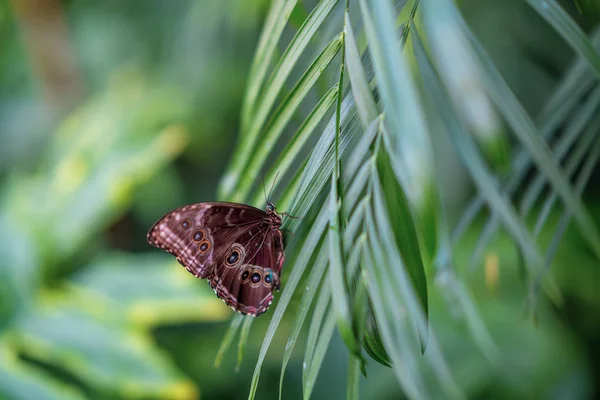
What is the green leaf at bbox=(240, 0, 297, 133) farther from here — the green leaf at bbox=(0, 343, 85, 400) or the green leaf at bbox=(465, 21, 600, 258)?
the green leaf at bbox=(0, 343, 85, 400)

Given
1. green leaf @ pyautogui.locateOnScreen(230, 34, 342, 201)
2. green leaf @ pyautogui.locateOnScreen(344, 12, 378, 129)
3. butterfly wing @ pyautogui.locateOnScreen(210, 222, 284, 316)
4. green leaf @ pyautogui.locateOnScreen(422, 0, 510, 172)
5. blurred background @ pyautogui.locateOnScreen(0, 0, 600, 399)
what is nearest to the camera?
green leaf @ pyautogui.locateOnScreen(422, 0, 510, 172)

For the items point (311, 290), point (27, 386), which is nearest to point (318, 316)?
point (311, 290)

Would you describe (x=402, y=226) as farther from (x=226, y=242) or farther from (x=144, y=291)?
(x=144, y=291)

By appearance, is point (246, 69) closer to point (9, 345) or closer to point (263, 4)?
point (263, 4)

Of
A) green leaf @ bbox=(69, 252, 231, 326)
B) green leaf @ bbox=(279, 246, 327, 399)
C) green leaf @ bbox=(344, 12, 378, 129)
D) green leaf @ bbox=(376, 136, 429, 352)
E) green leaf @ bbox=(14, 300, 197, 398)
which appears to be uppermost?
green leaf @ bbox=(344, 12, 378, 129)

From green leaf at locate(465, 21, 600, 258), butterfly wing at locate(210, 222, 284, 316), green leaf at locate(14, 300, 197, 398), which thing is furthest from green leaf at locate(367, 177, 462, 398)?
green leaf at locate(14, 300, 197, 398)

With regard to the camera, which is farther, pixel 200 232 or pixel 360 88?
pixel 200 232

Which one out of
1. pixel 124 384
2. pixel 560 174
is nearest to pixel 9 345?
pixel 124 384
